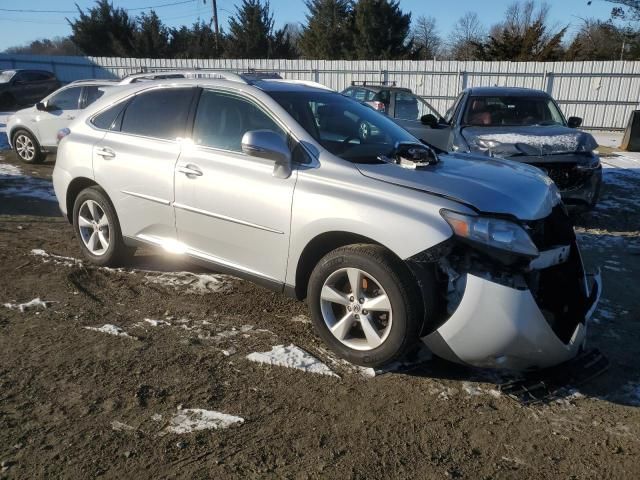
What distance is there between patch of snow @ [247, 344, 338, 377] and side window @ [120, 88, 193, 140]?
6.16 ft

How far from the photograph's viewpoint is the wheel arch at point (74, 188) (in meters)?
4.88

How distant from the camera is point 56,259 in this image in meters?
5.11

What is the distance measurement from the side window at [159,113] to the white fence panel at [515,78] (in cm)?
1853

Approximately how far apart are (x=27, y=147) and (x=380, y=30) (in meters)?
26.6

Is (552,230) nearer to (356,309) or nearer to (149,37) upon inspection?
(356,309)

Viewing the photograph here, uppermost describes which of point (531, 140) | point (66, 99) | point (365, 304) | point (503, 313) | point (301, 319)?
point (66, 99)

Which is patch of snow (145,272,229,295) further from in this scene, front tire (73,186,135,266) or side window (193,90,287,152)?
side window (193,90,287,152)

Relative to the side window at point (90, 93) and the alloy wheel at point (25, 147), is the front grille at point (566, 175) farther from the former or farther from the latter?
the alloy wheel at point (25, 147)

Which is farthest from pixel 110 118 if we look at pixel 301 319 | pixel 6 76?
pixel 6 76

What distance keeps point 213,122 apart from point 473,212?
216 cm

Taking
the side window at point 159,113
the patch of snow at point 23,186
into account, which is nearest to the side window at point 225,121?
the side window at point 159,113

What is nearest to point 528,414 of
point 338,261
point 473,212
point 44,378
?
point 473,212

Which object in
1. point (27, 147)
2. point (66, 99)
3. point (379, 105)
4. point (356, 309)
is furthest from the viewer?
point (379, 105)

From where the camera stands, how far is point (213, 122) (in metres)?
4.02
